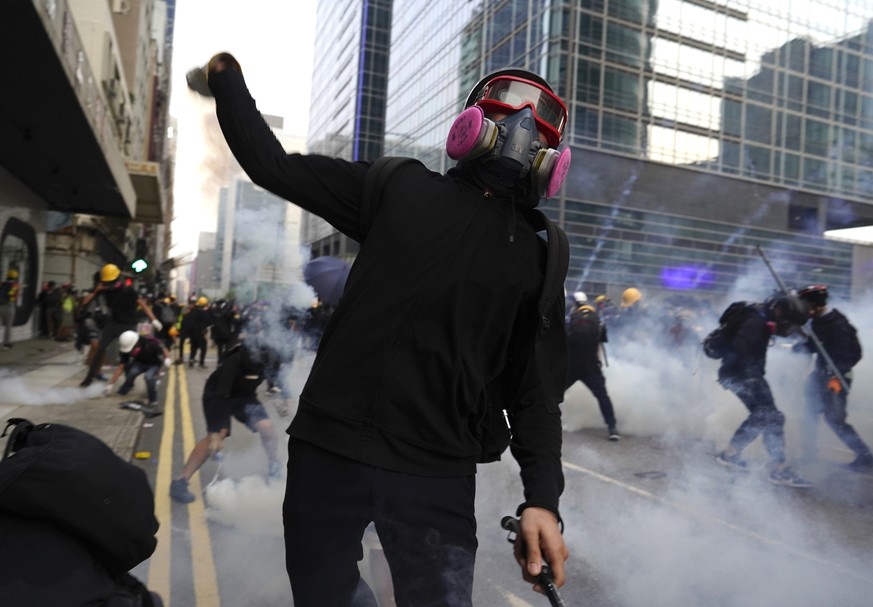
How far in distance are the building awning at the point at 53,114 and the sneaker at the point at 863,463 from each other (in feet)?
30.2

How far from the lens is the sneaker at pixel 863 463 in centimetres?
602

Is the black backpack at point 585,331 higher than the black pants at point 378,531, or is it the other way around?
the black backpack at point 585,331

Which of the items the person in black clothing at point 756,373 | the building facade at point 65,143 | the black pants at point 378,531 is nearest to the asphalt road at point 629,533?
the person in black clothing at point 756,373

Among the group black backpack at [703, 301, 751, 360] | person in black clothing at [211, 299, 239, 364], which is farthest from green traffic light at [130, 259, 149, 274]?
black backpack at [703, 301, 751, 360]

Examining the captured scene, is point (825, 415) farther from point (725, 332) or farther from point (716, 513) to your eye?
point (716, 513)

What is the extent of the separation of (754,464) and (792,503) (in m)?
1.13

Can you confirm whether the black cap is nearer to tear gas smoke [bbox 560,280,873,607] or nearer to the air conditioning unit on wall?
tear gas smoke [bbox 560,280,873,607]

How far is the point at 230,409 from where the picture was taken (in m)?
4.98

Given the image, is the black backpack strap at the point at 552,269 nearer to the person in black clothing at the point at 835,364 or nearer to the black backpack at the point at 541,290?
the black backpack at the point at 541,290

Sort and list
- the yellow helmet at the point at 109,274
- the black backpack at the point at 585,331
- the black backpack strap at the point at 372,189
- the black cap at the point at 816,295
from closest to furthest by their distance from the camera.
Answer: the black backpack strap at the point at 372,189
the black cap at the point at 816,295
the black backpack at the point at 585,331
the yellow helmet at the point at 109,274

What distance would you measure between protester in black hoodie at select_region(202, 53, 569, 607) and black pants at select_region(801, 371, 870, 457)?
18.9 ft

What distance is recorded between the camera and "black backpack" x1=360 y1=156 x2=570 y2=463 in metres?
1.49

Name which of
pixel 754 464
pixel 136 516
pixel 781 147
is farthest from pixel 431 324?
pixel 781 147

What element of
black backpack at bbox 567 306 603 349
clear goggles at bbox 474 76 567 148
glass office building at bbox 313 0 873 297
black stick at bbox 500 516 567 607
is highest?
glass office building at bbox 313 0 873 297
